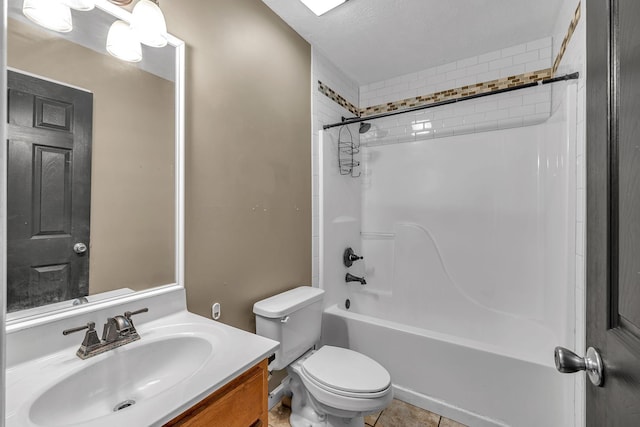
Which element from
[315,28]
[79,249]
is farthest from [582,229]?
[79,249]

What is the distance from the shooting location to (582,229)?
1.30m

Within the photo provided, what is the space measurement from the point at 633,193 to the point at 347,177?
2.08m

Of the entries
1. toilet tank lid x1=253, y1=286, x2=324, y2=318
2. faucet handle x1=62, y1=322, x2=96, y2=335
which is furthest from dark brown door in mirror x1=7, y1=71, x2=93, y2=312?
toilet tank lid x1=253, y1=286, x2=324, y2=318

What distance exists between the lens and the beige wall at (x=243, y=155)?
1.31m

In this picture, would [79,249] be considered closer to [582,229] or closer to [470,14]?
[582,229]

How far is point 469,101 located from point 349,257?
156 centimetres

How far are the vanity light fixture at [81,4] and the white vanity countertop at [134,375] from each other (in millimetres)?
1087

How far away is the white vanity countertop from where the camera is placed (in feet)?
2.08

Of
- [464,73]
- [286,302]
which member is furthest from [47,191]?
[464,73]

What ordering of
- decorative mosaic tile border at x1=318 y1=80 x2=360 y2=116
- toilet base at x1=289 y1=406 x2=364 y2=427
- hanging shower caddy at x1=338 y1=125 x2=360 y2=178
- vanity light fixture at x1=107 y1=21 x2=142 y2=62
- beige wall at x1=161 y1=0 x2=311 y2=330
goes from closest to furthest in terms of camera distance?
vanity light fixture at x1=107 y1=21 x2=142 y2=62
beige wall at x1=161 y1=0 x2=311 y2=330
toilet base at x1=289 y1=406 x2=364 y2=427
decorative mosaic tile border at x1=318 y1=80 x2=360 y2=116
hanging shower caddy at x1=338 y1=125 x2=360 y2=178

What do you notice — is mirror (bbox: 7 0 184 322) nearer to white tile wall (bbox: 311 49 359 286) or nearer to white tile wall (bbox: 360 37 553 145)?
white tile wall (bbox: 311 49 359 286)

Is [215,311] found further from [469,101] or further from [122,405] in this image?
[469,101]

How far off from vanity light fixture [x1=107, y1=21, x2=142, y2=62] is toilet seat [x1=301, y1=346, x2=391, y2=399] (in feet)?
5.24

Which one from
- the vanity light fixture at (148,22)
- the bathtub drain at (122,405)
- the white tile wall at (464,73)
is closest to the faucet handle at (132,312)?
the bathtub drain at (122,405)
